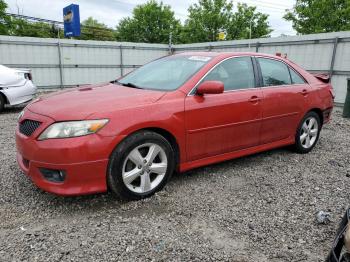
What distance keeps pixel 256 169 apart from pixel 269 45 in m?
8.35

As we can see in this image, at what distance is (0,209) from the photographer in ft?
9.87

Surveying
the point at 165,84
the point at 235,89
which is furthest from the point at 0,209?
the point at 235,89

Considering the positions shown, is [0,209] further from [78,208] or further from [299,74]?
[299,74]

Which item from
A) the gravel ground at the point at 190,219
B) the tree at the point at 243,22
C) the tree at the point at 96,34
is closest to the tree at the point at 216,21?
the tree at the point at 243,22

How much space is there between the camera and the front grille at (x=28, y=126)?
2.92 m

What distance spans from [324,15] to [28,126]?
2544 centimetres

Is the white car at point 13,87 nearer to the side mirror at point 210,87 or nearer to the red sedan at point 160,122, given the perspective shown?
the red sedan at point 160,122

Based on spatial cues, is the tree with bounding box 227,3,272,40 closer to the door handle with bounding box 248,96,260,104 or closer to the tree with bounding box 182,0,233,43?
the tree with bounding box 182,0,233,43

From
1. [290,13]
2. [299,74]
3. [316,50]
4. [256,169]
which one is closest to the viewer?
[256,169]

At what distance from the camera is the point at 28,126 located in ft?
9.89

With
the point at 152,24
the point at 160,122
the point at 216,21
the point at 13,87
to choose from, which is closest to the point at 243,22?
the point at 216,21

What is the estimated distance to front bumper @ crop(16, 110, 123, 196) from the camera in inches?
107

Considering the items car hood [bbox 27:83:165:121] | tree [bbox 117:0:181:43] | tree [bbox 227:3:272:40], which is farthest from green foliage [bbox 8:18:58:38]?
car hood [bbox 27:83:165:121]

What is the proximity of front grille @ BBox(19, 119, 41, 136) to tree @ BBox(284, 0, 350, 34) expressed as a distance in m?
24.0
